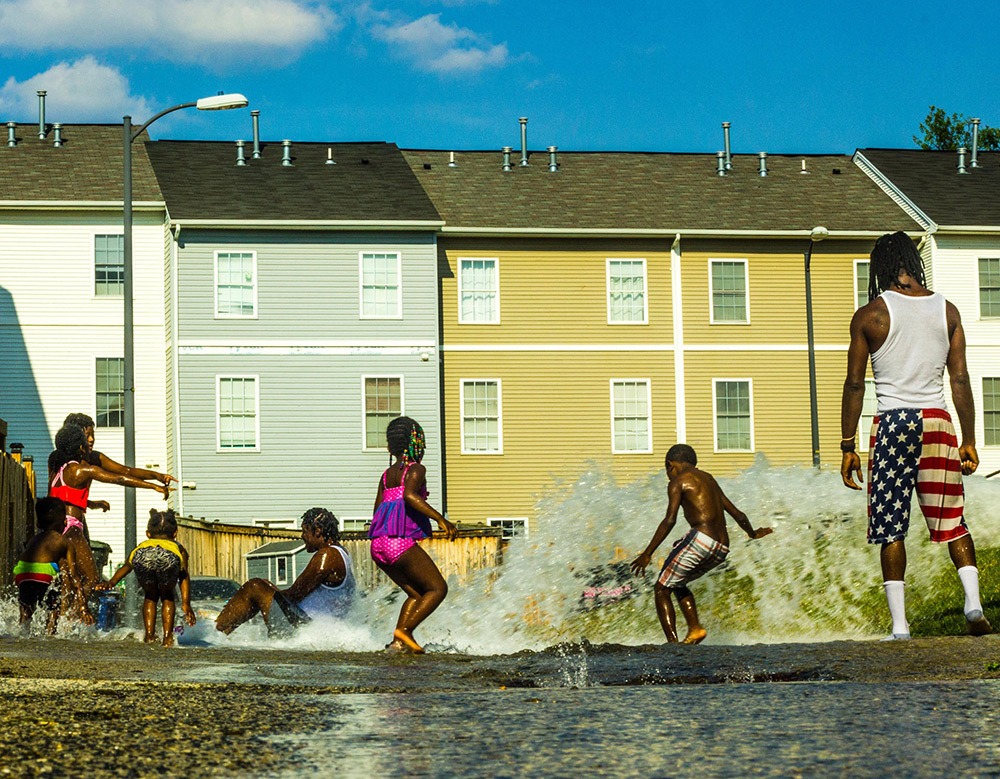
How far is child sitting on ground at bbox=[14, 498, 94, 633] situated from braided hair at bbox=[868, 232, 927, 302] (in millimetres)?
6246

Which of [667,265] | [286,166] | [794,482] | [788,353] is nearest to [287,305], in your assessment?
[286,166]

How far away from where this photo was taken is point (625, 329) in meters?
35.0

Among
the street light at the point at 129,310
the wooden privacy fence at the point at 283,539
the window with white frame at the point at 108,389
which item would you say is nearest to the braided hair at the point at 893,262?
the street light at the point at 129,310

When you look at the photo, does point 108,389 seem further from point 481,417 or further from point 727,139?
point 727,139

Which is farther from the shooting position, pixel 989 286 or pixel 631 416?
pixel 989 286

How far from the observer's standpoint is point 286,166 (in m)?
35.8

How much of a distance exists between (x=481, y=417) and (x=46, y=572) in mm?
23668

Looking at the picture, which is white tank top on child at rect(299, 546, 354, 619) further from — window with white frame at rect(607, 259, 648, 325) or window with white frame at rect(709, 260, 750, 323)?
window with white frame at rect(709, 260, 750, 323)

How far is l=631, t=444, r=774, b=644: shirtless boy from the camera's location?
1002 centimetres

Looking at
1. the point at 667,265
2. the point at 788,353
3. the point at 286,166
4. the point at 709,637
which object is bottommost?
the point at 709,637

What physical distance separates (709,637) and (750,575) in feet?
3.00

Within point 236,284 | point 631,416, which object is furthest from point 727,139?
point 236,284

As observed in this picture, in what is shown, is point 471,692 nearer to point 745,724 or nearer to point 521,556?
point 745,724

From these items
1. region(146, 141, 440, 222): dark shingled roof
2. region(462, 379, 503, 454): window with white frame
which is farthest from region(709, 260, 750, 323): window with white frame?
region(146, 141, 440, 222): dark shingled roof
